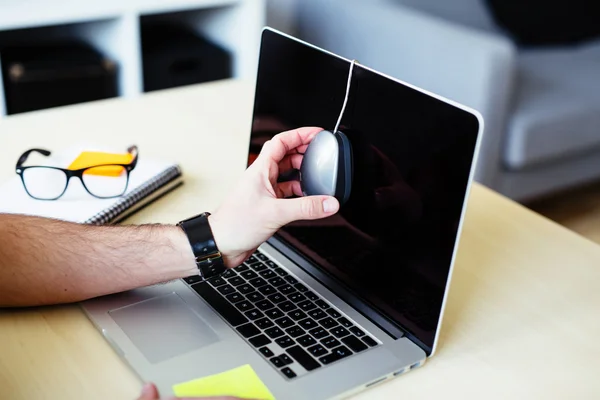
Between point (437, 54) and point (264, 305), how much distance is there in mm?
1437

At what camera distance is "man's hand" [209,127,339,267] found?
0.83m

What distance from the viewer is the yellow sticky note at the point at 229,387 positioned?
0.76 m

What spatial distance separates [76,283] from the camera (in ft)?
2.96

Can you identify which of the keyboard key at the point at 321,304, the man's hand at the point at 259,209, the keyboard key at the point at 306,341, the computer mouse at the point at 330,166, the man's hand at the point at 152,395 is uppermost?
the computer mouse at the point at 330,166

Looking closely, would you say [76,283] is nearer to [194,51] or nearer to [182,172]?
[182,172]

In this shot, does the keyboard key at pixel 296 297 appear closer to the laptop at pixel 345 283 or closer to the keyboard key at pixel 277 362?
the laptop at pixel 345 283

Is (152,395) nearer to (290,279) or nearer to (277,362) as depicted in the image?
(277,362)

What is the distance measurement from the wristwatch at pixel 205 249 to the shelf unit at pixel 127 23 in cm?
153

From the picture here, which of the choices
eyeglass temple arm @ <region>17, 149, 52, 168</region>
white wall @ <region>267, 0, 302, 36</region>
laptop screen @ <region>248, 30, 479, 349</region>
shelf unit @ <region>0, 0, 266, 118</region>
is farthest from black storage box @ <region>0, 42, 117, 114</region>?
laptop screen @ <region>248, 30, 479, 349</region>

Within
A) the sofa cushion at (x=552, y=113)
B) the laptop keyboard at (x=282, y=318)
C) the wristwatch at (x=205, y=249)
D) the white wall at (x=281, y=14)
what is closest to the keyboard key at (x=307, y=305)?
the laptop keyboard at (x=282, y=318)

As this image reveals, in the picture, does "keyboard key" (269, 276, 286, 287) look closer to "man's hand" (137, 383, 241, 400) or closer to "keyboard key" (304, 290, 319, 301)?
"keyboard key" (304, 290, 319, 301)

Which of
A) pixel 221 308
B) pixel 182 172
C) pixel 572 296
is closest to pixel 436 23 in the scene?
pixel 182 172

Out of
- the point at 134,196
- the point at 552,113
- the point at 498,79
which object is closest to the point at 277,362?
the point at 134,196

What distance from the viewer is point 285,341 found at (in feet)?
2.76
